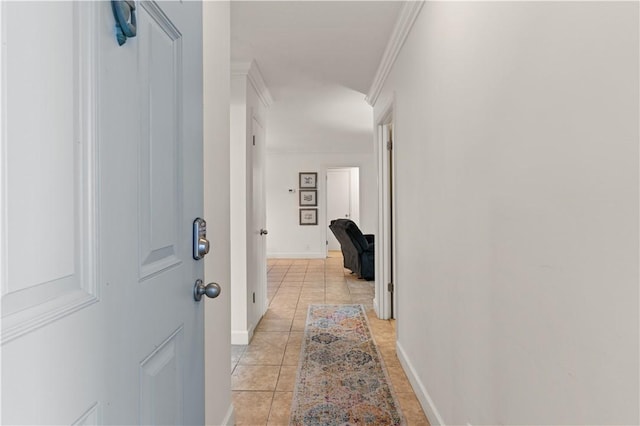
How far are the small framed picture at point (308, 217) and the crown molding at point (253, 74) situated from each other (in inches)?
182

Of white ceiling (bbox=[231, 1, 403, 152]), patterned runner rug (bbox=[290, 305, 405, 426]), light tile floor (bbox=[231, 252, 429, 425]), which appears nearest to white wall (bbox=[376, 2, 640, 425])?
patterned runner rug (bbox=[290, 305, 405, 426])

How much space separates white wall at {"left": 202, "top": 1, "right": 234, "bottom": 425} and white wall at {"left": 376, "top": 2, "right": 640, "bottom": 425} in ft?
3.31

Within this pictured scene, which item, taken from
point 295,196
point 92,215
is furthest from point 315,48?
point 295,196

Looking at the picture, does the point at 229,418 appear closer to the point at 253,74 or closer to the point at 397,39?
the point at 397,39

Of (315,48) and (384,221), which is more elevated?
(315,48)

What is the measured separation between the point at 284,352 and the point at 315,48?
2.37 metres

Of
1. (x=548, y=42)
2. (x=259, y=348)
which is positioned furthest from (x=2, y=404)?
(x=259, y=348)

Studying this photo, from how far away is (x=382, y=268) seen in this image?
12.1ft

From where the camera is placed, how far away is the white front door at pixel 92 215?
39 cm

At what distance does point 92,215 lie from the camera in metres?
0.51

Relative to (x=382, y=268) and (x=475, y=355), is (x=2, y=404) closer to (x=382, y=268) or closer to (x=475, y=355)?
(x=475, y=355)

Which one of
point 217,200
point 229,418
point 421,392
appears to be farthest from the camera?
point 421,392

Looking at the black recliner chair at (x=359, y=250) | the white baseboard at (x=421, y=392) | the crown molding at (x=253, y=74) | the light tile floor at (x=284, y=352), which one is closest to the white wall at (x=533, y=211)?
the white baseboard at (x=421, y=392)

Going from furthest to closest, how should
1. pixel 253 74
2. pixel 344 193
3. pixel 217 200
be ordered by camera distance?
pixel 344 193 → pixel 253 74 → pixel 217 200
